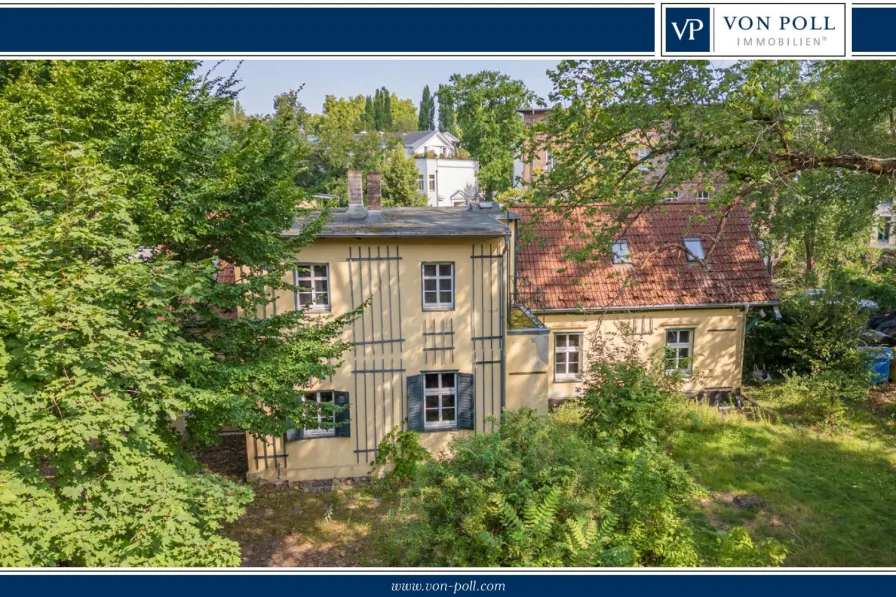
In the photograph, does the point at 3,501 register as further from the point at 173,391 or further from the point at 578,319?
the point at 578,319

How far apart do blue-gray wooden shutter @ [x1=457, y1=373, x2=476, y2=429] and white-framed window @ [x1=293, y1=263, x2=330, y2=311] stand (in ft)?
9.85

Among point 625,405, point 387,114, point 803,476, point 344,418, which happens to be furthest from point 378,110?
point 803,476

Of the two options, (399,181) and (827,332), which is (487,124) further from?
(827,332)

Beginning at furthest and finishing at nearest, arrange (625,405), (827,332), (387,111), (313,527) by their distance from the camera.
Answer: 1. (387,111)
2. (827,332)
3. (625,405)
4. (313,527)

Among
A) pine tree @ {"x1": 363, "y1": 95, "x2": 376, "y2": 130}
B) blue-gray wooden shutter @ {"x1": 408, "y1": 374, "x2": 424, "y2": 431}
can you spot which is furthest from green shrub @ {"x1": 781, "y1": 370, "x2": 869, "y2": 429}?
pine tree @ {"x1": 363, "y1": 95, "x2": 376, "y2": 130}

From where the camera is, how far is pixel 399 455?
448 inches

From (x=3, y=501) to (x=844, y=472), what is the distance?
1316cm

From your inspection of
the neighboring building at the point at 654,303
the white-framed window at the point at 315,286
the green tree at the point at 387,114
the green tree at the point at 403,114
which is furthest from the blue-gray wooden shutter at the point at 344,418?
the green tree at the point at 403,114

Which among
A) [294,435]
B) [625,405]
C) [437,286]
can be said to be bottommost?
[294,435]

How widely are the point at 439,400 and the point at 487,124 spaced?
17.6 meters

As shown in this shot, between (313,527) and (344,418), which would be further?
(344,418)

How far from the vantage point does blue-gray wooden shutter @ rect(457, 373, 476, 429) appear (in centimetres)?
1162

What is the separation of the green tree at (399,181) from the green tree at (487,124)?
3.52 metres

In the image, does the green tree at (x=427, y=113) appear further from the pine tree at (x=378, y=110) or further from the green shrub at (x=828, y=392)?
the green shrub at (x=828, y=392)
